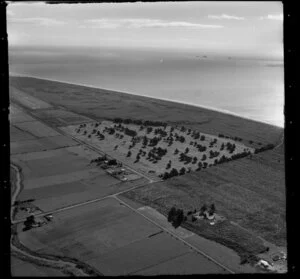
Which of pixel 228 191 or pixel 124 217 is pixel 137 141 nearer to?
pixel 228 191

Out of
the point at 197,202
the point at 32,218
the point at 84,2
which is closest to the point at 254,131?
the point at 197,202

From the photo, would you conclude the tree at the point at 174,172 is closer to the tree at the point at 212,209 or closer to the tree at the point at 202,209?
the tree at the point at 202,209

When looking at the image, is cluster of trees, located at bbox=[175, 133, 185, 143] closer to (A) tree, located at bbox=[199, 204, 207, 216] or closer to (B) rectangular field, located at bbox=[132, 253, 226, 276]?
(A) tree, located at bbox=[199, 204, 207, 216]

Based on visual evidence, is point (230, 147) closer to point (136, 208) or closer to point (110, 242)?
point (136, 208)

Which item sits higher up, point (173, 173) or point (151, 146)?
point (151, 146)

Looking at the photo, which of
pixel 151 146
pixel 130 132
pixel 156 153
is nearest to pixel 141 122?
pixel 130 132

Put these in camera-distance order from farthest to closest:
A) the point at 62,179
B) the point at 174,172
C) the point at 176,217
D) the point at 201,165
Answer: the point at 201,165 → the point at 174,172 → the point at 62,179 → the point at 176,217
